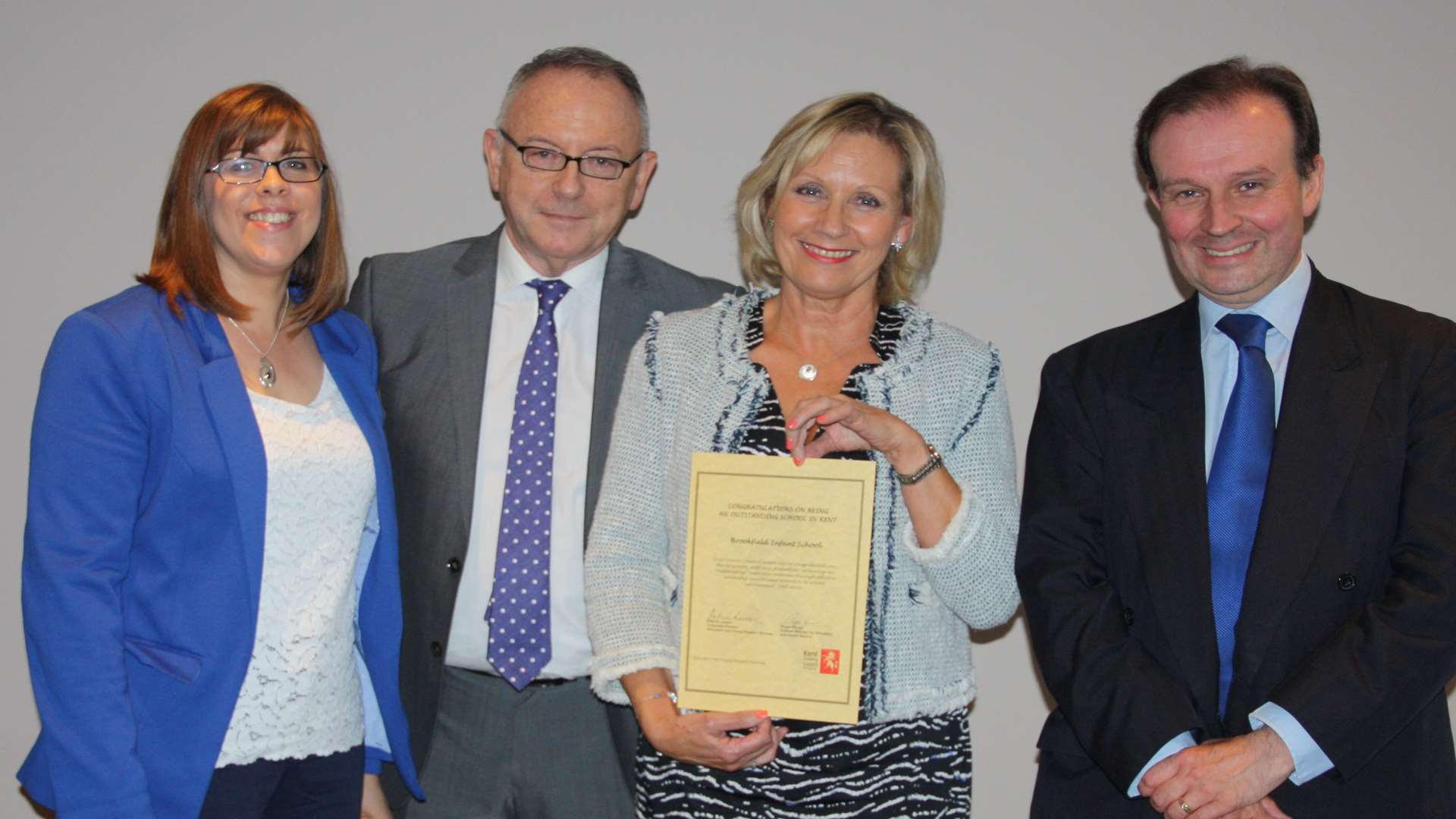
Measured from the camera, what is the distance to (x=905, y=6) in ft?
12.3

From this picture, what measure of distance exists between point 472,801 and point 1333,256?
2823 mm

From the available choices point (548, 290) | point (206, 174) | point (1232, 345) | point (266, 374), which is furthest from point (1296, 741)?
point (206, 174)

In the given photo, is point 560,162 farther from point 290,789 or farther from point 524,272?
point 290,789

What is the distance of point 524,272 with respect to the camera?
3109 millimetres

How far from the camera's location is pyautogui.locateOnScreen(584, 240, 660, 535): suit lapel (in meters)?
2.95

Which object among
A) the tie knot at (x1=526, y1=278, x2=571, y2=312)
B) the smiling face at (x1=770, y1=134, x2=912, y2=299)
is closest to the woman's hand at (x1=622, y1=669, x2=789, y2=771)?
the smiling face at (x1=770, y1=134, x2=912, y2=299)

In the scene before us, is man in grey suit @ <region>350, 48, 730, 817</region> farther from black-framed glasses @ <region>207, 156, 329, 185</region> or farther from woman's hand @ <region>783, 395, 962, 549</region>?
woman's hand @ <region>783, 395, 962, 549</region>

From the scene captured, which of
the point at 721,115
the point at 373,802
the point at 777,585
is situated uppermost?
the point at 721,115

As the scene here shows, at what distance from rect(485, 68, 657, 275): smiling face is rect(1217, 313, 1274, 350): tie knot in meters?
1.40

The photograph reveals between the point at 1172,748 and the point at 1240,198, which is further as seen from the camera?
the point at 1240,198

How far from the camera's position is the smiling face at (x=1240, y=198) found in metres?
2.62

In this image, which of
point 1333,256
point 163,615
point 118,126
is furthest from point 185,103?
point 1333,256

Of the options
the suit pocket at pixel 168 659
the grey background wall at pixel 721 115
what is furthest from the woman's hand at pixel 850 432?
the grey background wall at pixel 721 115

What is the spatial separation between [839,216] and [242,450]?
1238 millimetres
